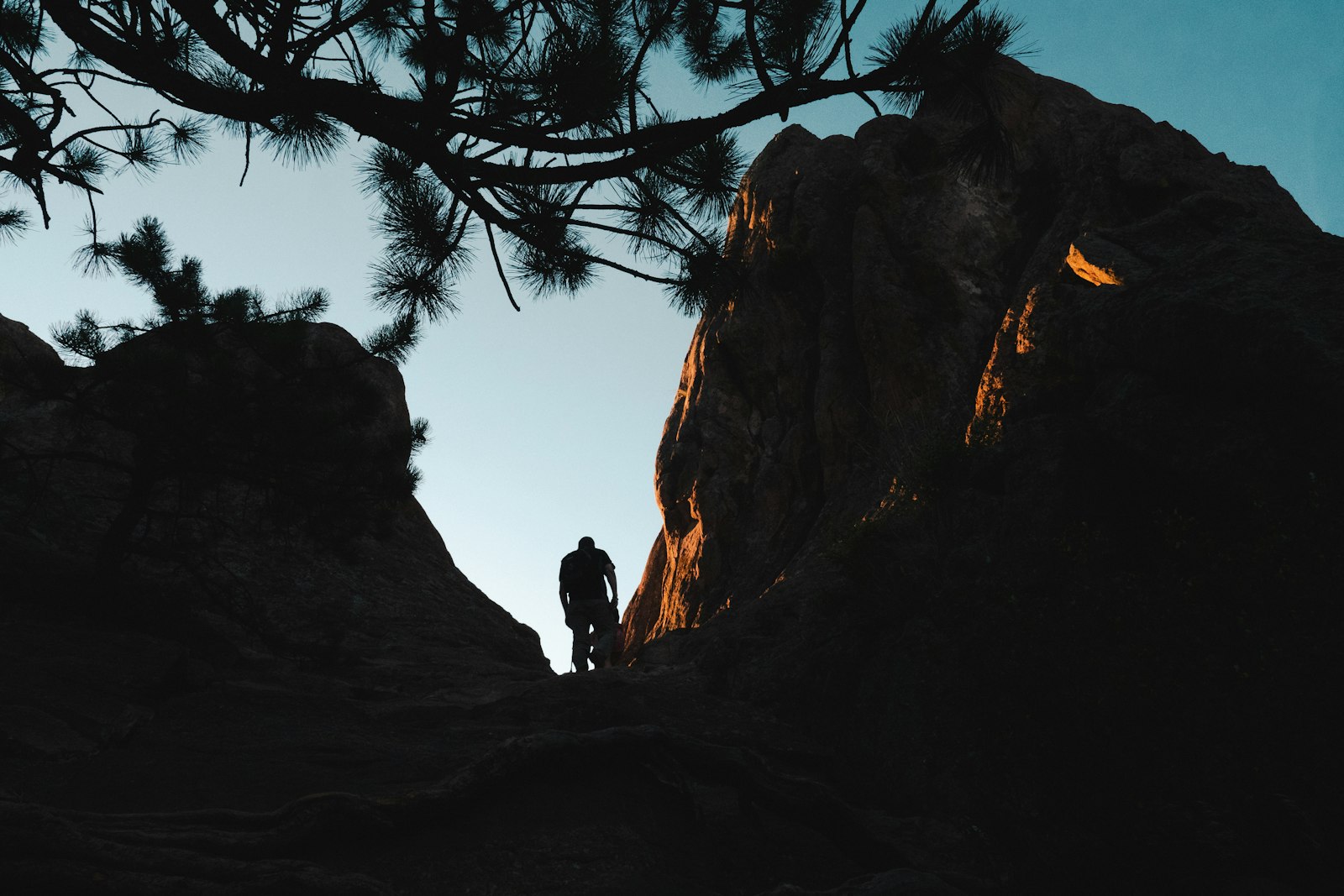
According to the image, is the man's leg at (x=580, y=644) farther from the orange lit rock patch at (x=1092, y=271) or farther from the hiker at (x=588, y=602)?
the orange lit rock patch at (x=1092, y=271)

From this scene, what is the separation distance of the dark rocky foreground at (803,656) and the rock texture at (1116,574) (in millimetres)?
24

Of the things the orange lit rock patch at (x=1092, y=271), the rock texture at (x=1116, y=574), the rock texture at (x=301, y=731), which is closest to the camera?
the rock texture at (x=1116, y=574)

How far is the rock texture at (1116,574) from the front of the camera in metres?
3.90

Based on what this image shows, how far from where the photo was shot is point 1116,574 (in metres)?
5.73

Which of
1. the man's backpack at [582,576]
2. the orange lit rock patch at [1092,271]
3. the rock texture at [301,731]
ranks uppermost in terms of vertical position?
the orange lit rock patch at [1092,271]

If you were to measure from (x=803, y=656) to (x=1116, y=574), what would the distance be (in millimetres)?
2903

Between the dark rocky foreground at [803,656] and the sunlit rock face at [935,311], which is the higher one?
the sunlit rock face at [935,311]

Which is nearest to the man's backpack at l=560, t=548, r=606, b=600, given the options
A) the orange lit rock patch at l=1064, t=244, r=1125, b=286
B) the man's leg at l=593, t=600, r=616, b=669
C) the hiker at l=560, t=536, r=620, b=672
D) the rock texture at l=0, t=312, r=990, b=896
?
the hiker at l=560, t=536, r=620, b=672

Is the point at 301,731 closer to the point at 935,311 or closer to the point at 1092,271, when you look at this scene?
the point at 1092,271

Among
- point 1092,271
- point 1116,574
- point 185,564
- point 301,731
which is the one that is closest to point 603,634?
point 185,564

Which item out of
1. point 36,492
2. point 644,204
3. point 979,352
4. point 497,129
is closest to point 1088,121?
point 979,352

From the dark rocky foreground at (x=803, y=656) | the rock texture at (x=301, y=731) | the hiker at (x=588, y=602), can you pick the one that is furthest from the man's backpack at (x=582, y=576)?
the rock texture at (x=301, y=731)

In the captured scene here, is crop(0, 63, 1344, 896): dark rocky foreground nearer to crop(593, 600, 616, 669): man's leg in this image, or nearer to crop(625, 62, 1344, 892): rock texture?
crop(625, 62, 1344, 892): rock texture

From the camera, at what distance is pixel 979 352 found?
16.2m
